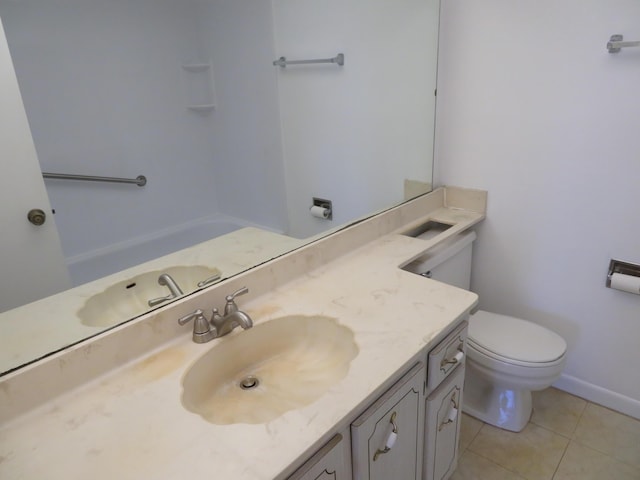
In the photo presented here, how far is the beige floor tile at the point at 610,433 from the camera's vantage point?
1.77 meters

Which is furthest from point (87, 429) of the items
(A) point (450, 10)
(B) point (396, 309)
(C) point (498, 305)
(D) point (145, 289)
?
(A) point (450, 10)

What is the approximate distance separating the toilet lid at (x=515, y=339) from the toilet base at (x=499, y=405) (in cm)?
20

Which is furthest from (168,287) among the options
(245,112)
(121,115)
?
(245,112)

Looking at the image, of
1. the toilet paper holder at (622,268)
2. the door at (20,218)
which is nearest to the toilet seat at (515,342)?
the toilet paper holder at (622,268)

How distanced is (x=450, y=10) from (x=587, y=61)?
Result: 64 cm

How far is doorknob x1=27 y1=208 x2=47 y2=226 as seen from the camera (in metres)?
0.96

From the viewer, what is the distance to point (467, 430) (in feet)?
6.37

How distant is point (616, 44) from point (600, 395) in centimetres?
151

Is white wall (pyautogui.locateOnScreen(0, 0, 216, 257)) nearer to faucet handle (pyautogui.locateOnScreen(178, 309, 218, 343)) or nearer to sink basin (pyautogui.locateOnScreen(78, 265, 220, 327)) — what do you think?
sink basin (pyautogui.locateOnScreen(78, 265, 220, 327))

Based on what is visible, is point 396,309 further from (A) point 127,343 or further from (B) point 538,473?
(B) point 538,473

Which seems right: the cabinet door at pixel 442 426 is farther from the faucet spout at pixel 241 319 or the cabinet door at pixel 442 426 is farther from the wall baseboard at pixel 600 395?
the wall baseboard at pixel 600 395

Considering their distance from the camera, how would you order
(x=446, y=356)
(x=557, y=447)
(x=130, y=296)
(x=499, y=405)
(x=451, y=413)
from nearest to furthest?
(x=130, y=296)
(x=446, y=356)
(x=451, y=413)
(x=557, y=447)
(x=499, y=405)

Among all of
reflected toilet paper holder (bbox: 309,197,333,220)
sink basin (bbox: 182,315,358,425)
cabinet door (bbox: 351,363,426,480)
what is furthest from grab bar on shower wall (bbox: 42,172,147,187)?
cabinet door (bbox: 351,363,426,480)

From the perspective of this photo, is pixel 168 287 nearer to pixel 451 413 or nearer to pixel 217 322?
pixel 217 322
